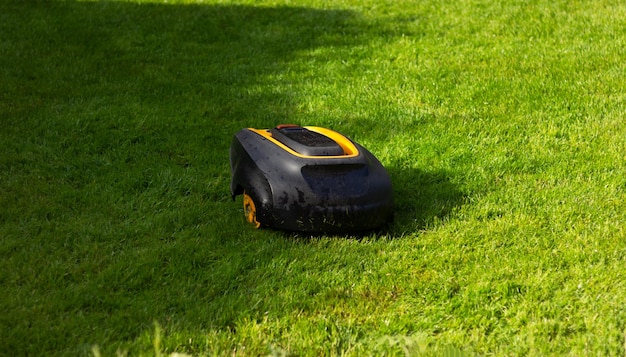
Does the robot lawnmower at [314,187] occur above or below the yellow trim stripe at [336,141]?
below

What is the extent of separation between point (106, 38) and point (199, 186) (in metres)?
4.04

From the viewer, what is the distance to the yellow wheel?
466 cm

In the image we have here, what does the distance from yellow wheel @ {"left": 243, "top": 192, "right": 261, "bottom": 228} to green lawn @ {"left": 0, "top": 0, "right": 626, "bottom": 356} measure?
0.09m

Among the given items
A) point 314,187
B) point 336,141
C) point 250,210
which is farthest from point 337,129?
point 314,187

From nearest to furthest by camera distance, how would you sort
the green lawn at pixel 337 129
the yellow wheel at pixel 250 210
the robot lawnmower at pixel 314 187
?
the green lawn at pixel 337 129 → the robot lawnmower at pixel 314 187 → the yellow wheel at pixel 250 210

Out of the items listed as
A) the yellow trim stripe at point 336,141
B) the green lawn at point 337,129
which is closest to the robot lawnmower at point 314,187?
the yellow trim stripe at point 336,141

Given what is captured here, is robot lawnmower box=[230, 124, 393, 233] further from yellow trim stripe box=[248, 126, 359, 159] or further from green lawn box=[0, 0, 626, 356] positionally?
green lawn box=[0, 0, 626, 356]

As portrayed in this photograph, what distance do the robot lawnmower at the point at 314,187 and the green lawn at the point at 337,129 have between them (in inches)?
5.8

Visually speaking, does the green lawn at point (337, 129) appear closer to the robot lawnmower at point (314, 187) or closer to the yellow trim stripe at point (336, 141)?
the robot lawnmower at point (314, 187)

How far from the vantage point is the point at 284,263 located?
14.2 ft

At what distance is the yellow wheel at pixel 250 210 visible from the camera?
466 cm

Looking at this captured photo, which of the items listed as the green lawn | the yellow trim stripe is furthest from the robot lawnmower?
the green lawn

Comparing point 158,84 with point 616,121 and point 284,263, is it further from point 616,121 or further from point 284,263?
point 616,121

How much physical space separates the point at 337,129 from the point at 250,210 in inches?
76.7
